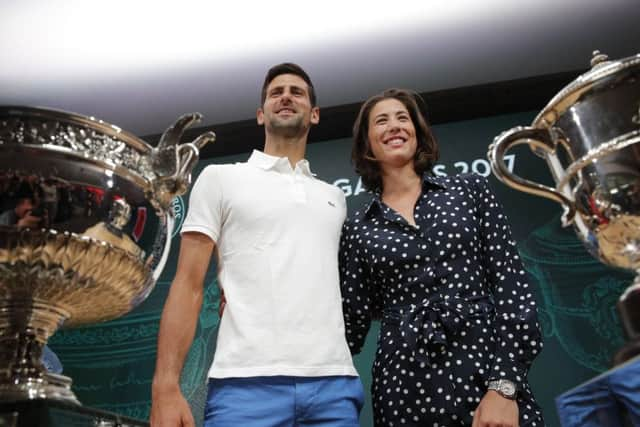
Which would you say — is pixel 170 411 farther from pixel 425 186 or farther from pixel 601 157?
pixel 601 157

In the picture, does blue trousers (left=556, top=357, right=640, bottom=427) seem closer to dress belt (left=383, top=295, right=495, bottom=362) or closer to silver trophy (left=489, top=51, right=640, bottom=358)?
silver trophy (left=489, top=51, right=640, bottom=358)

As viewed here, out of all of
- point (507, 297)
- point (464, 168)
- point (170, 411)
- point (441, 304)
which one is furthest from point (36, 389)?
point (464, 168)

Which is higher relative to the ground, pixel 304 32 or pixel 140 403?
pixel 304 32

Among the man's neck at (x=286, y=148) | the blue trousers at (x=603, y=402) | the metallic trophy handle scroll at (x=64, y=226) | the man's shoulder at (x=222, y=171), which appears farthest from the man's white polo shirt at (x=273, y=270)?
the blue trousers at (x=603, y=402)

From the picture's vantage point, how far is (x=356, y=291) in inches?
53.9

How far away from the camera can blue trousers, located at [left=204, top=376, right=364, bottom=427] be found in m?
1.15

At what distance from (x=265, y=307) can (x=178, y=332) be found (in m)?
0.16

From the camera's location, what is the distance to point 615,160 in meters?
0.65

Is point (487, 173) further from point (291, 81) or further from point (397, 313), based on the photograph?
point (397, 313)

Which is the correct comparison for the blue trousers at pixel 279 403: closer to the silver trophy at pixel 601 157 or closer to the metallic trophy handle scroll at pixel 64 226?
the metallic trophy handle scroll at pixel 64 226

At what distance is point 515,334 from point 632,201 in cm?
62

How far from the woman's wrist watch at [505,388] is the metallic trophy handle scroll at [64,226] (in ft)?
2.15

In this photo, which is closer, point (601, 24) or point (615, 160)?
point (615, 160)

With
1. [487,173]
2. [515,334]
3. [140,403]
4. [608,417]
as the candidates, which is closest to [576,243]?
[487,173]
